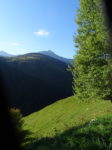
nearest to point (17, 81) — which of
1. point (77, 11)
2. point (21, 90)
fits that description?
point (21, 90)

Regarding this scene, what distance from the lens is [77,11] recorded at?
2503 centimetres

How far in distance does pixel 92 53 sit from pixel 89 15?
3672mm

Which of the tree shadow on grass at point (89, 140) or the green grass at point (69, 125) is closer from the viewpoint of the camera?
the tree shadow on grass at point (89, 140)

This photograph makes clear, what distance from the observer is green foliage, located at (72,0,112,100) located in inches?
829

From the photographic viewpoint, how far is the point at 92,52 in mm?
21953

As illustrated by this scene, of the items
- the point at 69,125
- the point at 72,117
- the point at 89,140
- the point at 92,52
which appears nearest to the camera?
the point at 89,140

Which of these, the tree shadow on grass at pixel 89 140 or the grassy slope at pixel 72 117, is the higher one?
the tree shadow on grass at pixel 89 140

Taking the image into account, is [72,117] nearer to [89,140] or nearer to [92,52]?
[92,52]

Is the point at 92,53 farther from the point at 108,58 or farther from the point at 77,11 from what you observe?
the point at 77,11

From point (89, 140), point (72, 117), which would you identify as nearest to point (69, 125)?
point (72, 117)

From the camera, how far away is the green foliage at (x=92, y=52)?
69.1ft

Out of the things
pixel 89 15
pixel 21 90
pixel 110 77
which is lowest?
pixel 21 90

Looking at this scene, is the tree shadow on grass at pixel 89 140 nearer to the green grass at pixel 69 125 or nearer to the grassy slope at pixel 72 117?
the green grass at pixel 69 125

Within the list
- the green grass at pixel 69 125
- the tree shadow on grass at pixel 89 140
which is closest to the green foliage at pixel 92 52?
the green grass at pixel 69 125
